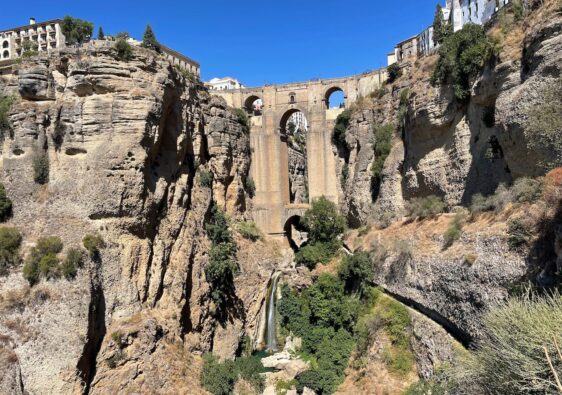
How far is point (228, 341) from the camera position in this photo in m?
24.6

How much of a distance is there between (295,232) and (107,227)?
19.7 m

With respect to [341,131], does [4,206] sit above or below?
below

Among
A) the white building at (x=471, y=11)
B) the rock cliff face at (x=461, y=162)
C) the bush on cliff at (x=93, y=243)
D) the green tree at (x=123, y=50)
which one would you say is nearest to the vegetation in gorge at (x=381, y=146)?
the rock cliff face at (x=461, y=162)

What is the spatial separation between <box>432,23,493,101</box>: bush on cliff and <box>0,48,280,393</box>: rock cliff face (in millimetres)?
13919

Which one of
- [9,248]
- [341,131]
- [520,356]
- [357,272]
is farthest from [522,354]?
[341,131]

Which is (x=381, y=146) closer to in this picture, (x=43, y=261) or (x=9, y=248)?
(x=43, y=261)

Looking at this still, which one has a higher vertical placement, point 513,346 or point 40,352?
point 513,346

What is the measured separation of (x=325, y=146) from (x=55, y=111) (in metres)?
18.4

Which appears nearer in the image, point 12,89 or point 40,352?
point 40,352

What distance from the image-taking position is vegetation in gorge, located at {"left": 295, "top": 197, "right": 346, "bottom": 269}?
2683 centimetres

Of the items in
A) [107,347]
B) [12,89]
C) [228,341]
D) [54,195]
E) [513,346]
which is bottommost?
[228,341]

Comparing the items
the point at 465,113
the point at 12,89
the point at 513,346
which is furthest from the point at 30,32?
the point at 513,346

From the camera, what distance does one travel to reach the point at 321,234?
1088 inches

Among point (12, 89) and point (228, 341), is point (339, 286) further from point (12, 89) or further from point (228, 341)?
point (12, 89)
